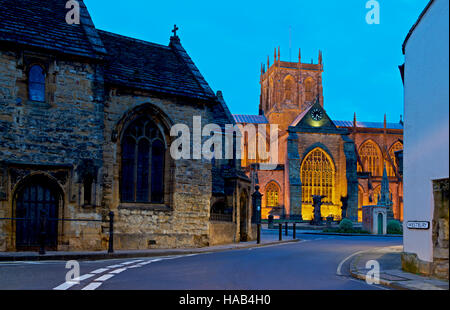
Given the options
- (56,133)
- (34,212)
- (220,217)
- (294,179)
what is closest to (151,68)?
(56,133)

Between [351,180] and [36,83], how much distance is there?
50.2 meters

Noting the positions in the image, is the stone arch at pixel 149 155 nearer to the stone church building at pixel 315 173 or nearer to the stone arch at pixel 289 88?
the stone church building at pixel 315 173

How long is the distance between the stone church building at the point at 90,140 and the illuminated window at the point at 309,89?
63.1 metres

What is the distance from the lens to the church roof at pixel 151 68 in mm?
19469

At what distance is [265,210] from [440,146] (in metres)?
52.9

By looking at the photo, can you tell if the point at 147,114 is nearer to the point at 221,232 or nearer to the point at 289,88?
the point at 221,232

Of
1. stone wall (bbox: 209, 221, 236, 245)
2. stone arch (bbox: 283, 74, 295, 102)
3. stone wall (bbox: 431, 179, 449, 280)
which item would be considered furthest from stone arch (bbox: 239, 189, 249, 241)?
stone arch (bbox: 283, 74, 295, 102)

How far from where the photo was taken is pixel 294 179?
197ft

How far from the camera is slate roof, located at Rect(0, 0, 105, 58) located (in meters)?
16.5

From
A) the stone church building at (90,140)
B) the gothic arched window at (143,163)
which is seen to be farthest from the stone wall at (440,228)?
the gothic arched window at (143,163)

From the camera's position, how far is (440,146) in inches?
379

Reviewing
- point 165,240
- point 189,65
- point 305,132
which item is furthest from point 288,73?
point 165,240

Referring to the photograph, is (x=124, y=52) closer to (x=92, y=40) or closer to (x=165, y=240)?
(x=92, y=40)
